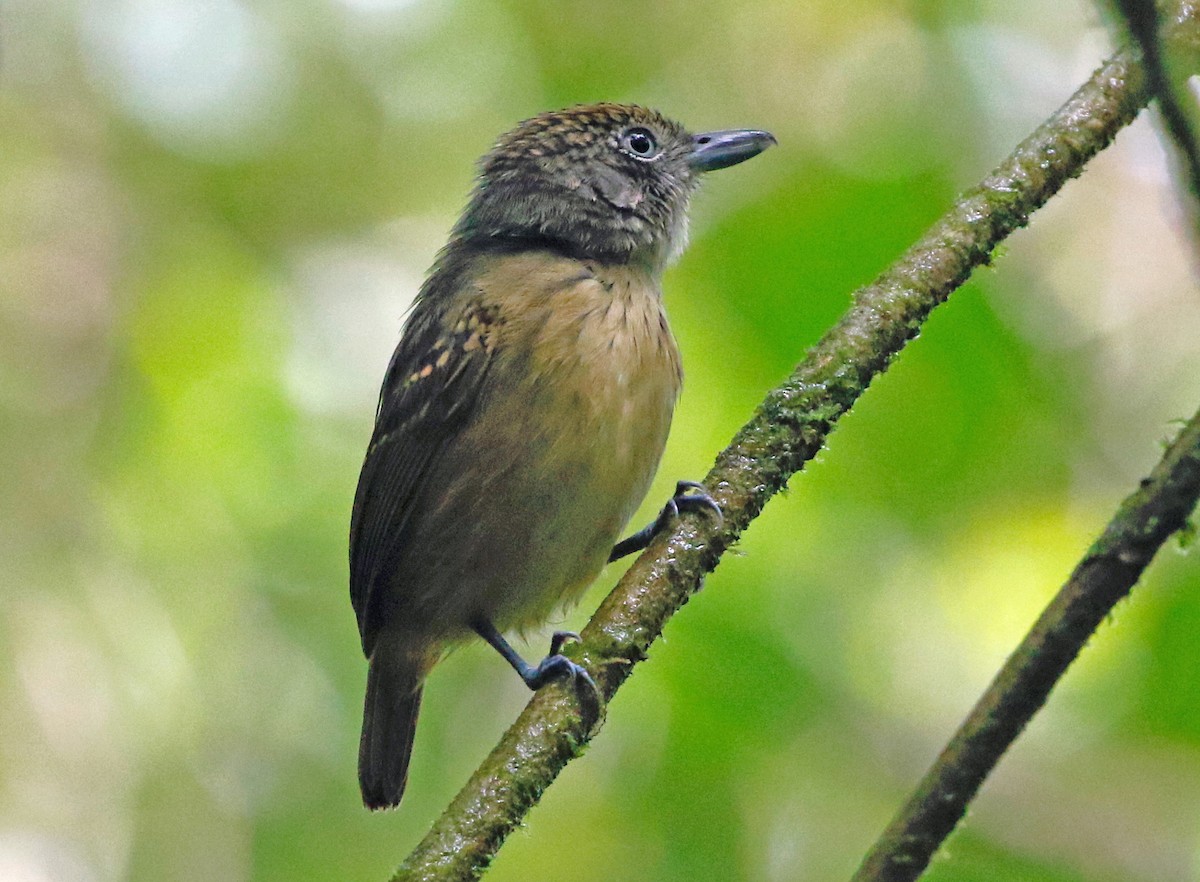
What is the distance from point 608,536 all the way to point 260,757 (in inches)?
65.2

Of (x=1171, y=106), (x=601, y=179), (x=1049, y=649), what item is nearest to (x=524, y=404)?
(x=601, y=179)

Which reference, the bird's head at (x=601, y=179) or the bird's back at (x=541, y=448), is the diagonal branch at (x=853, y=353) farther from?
the bird's head at (x=601, y=179)

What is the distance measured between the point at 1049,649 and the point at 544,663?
1391 millimetres

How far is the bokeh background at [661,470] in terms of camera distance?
3846 mm

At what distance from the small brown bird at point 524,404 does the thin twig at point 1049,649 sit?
1.27 m

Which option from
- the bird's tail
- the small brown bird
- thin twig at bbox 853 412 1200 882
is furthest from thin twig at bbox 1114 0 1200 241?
the bird's tail

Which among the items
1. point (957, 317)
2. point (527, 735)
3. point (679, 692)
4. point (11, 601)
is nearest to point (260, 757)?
point (11, 601)

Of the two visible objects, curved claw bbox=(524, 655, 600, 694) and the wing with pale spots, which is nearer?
curved claw bbox=(524, 655, 600, 694)

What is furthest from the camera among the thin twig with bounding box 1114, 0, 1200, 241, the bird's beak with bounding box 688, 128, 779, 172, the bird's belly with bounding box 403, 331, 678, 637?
the bird's beak with bounding box 688, 128, 779, 172

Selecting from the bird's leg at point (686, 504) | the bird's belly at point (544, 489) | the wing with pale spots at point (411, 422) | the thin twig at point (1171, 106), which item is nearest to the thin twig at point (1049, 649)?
the thin twig at point (1171, 106)

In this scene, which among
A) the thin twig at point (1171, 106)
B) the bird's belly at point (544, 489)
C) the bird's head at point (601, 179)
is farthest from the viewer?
the bird's head at point (601, 179)

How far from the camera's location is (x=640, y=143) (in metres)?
4.34

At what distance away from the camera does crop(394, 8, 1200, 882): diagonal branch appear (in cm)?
286

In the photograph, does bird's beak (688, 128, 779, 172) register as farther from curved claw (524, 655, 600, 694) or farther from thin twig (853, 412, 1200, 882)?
thin twig (853, 412, 1200, 882)
